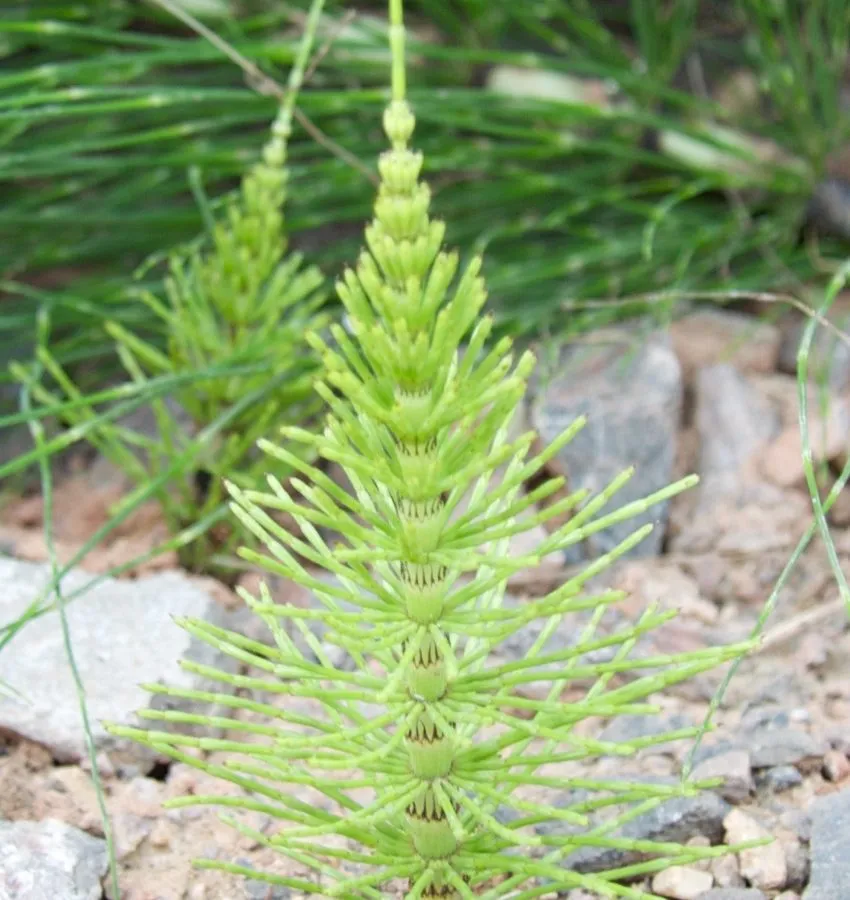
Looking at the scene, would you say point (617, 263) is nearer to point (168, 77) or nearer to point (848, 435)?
point (848, 435)

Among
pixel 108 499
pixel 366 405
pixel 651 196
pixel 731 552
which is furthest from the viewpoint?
pixel 651 196

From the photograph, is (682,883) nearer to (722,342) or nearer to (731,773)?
(731,773)

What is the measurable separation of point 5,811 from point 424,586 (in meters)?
0.47

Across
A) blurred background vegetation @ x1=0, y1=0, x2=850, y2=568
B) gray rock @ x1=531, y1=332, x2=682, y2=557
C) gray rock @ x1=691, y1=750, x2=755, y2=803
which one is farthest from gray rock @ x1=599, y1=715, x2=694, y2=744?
blurred background vegetation @ x1=0, y1=0, x2=850, y2=568

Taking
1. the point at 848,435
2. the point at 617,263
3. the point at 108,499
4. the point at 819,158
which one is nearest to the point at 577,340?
the point at 617,263

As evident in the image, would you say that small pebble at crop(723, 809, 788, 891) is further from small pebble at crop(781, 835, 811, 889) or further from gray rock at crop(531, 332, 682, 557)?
gray rock at crop(531, 332, 682, 557)

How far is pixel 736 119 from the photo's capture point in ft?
6.15

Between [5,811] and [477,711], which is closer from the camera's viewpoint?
[477,711]

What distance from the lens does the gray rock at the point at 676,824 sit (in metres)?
1.01

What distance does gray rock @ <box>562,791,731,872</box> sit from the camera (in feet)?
3.33

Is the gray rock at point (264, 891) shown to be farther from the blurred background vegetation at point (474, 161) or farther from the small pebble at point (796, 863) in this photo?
the blurred background vegetation at point (474, 161)

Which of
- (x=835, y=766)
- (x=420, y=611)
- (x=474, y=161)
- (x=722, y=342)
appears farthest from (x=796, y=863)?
(x=474, y=161)

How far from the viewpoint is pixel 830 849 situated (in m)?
0.98

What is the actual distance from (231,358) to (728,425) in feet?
2.04
